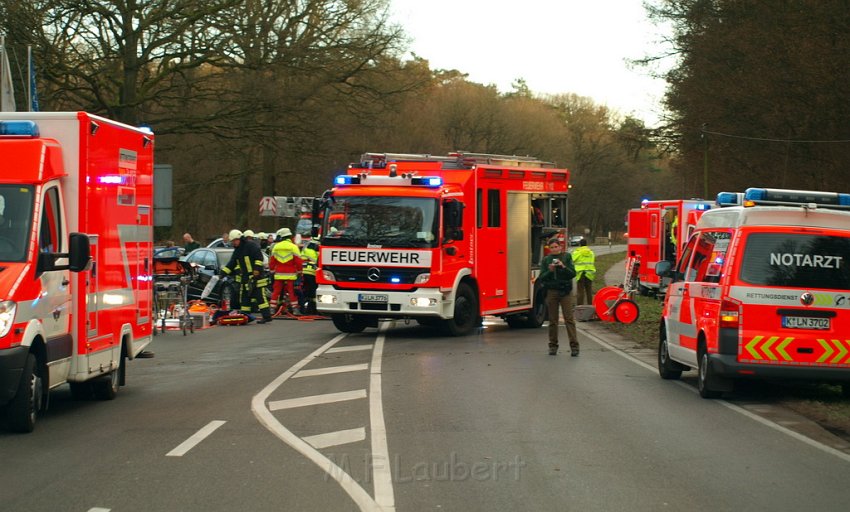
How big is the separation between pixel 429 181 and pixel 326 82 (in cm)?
1537

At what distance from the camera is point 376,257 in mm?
20234

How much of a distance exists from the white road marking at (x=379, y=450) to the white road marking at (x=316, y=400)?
19 cm

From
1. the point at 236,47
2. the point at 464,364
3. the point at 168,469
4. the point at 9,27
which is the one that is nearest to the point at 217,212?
the point at 236,47

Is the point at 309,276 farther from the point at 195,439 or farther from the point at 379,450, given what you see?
the point at 379,450

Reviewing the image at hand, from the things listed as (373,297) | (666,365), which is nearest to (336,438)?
(666,365)

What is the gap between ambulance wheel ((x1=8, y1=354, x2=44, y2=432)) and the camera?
975 centimetres

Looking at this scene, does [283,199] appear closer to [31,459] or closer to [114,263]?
[114,263]

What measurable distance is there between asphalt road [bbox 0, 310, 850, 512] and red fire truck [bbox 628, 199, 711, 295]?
17170mm

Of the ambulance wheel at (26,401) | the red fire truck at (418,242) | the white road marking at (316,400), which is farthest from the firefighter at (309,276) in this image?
the ambulance wheel at (26,401)

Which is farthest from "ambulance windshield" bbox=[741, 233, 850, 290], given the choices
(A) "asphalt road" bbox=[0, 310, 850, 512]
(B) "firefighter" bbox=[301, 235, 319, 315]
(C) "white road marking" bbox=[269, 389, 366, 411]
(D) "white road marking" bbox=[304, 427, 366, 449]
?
(B) "firefighter" bbox=[301, 235, 319, 315]

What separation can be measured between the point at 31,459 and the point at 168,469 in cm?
123

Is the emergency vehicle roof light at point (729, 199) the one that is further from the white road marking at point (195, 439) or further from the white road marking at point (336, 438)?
the white road marking at point (195, 439)

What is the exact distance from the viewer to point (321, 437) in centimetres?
976

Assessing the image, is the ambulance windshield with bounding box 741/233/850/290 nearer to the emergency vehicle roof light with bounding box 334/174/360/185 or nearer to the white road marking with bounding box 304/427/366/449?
the white road marking with bounding box 304/427/366/449
